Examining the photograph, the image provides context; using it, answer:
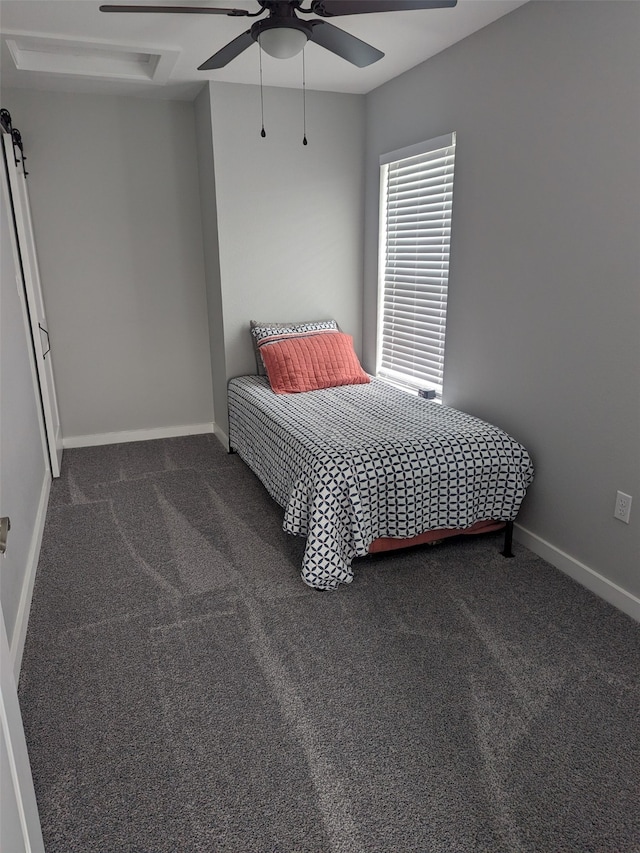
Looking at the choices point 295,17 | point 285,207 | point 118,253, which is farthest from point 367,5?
point 118,253

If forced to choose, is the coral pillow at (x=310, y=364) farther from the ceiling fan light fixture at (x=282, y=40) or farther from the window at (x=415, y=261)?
the ceiling fan light fixture at (x=282, y=40)

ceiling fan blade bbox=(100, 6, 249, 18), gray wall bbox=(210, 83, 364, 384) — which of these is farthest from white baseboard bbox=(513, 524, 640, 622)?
ceiling fan blade bbox=(100, 6, 249, 18)

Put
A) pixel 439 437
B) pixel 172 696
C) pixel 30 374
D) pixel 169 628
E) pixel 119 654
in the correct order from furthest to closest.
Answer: pixel 30 374 < pixel 439 437 < pixel 169 628 < pixel 119 654 < pixel 172 696

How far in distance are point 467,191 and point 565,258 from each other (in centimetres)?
85

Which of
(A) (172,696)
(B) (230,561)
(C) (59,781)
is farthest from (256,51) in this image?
(C) (59,781)

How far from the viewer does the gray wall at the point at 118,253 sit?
401cm

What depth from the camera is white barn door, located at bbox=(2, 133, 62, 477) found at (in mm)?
3438

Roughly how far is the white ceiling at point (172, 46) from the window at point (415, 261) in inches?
20.6

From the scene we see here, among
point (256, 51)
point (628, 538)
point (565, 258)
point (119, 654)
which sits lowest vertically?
point (119, 654)

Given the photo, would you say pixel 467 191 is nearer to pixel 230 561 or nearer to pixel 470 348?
pixel 470 348

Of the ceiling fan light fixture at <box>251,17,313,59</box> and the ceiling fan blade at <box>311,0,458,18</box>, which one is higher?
the ceiling fan blade at <box>311,0,458,18</box>

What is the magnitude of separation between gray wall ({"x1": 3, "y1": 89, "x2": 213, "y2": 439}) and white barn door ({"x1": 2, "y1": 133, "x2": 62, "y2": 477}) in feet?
0.61

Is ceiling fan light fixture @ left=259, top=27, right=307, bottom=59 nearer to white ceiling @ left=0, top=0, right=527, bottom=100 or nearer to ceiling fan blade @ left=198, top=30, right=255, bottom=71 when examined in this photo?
ceiling fan blade @ left=198, top=30, right=255, bottom=71

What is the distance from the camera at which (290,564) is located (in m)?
2.83
